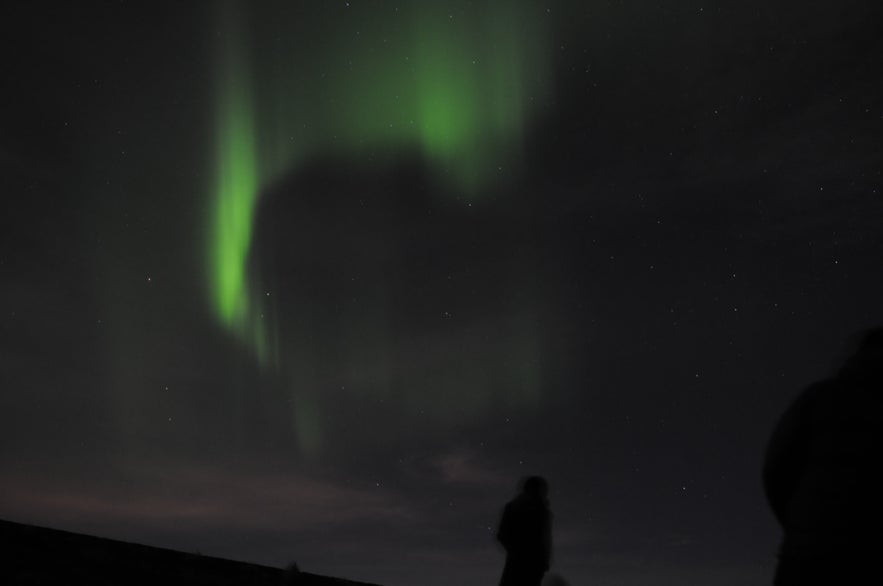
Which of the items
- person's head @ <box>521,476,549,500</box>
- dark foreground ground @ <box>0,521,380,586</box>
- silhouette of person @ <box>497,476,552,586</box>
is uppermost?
person's head @ <box>521,476,549,500</box>

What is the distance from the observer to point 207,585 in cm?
591

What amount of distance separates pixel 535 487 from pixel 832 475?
349cm

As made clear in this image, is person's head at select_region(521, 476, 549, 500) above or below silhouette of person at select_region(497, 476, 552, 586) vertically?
above

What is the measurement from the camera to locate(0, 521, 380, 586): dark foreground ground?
16.2 ft

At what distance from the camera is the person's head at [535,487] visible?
5574 millimetres

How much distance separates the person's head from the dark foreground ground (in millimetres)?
2335

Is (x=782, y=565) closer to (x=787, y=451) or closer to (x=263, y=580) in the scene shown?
(x=787, y=451)

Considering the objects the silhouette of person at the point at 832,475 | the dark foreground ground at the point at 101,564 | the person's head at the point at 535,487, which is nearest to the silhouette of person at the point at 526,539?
the person's head at the point at 535,487

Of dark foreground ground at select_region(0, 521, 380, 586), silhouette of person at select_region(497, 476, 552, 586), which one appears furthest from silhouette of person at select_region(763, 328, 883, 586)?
dark foreground ground at select_region(0, 521, 380, 586)

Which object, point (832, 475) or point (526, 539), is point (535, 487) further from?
point (832, 475)

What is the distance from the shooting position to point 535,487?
5.58m

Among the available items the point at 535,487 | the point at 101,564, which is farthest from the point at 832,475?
the point at 101,564

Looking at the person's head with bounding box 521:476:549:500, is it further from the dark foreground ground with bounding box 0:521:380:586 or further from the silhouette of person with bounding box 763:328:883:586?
the silhouette of person with bounding box 763:328:883:586

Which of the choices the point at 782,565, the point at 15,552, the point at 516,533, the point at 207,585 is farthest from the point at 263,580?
the point at 782,565
